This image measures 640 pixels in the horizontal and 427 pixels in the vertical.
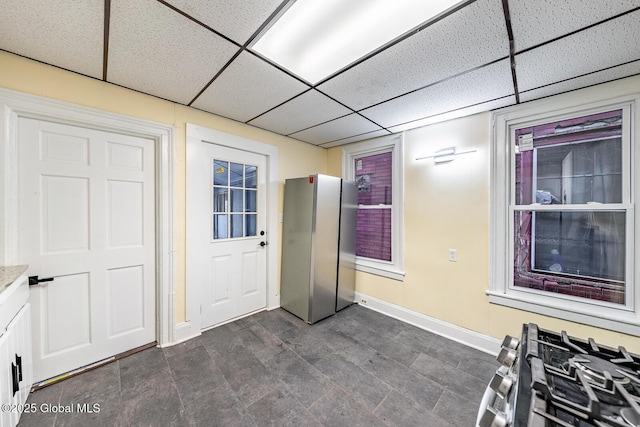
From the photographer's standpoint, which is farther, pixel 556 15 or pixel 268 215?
pixel 268 215

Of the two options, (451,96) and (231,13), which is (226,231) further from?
(451,96)

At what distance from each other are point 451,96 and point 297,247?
7.25 ft

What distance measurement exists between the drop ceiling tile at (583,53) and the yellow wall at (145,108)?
8.17ft

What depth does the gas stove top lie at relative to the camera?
0.59 m

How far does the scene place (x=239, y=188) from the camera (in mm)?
2777

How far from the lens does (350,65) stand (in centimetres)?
156

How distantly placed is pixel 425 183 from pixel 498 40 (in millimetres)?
1503

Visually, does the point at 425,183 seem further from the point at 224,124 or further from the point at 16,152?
the point at 16,152

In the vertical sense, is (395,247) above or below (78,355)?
above

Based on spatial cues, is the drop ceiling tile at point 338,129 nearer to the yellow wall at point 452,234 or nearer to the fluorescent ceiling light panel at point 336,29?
the yellow wall at point 452,234

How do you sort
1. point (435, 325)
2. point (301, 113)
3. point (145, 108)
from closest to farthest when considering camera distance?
1. point (145, 108)
2. point (301, 113)
3. point (435, 325)

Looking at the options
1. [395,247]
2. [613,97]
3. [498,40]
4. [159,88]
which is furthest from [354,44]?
[395,247]

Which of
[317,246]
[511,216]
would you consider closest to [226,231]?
[317,246]

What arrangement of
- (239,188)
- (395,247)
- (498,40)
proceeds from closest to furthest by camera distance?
1. (498,40)
2. (239,188)
3. (395,247)
